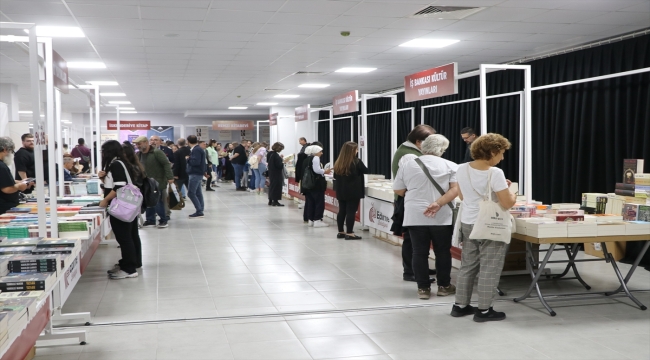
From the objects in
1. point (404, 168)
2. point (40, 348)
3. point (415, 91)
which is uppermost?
point (415, 91)

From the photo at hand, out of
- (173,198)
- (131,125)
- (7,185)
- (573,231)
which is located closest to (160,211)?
(173,198)

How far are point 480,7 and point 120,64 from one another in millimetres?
6333

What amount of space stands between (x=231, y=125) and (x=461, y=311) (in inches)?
814

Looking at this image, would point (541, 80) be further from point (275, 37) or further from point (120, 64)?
point (120, 64)

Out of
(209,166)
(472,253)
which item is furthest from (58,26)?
(209,166)

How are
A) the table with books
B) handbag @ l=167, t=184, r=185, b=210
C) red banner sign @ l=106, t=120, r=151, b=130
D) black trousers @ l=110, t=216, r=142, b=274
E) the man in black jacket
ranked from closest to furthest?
the table with books, black trousers @ l=110, t=216, r=142, b=274, handbag @ l=167, t=184, r=185, b=210, the man in black jacket, red banner sign @ l=106, t=120, r=151, b=130

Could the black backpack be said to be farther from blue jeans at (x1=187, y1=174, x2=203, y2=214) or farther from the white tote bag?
blue jeans at (x1=187, y1=174, x2=203, y2=214)

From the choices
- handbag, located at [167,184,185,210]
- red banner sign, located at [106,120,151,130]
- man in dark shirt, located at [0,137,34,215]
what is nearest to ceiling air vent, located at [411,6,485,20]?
man in dark shirt, located at [0,137,34,215]

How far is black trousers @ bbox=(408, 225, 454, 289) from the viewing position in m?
4.76

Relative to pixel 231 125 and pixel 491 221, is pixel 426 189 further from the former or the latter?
pixel 231 125

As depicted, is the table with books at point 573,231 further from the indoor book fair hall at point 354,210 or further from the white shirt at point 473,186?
the white shirt at point 473,186

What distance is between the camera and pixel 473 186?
418 cm

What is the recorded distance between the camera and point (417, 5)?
604 centimetres

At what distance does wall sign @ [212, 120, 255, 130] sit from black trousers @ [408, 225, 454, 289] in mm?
19927
